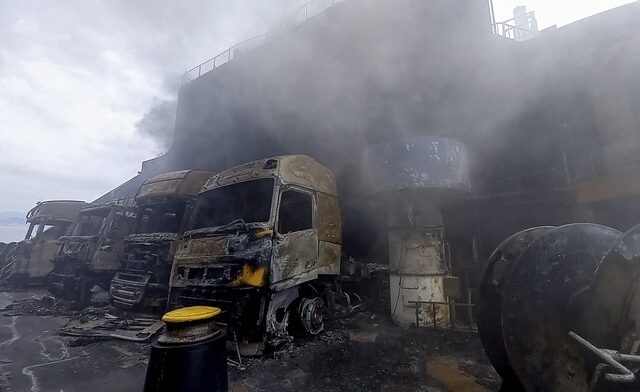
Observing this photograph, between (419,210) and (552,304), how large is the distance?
3.41m

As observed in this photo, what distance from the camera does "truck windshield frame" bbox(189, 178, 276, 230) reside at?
4.41 m

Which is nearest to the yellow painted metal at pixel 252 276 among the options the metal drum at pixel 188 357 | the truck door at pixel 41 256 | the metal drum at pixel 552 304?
the metal drum at pixel 188 357

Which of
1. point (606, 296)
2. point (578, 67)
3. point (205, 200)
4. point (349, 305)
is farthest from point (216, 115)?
point (606, 296)

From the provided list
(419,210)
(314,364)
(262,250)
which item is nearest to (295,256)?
(262,250)

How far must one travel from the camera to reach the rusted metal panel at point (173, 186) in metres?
6.35

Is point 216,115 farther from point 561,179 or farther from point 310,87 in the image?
point 561,179

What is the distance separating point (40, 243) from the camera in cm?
977

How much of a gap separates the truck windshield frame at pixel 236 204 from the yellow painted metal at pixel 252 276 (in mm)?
645

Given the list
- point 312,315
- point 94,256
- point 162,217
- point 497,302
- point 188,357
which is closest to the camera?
point 188,357

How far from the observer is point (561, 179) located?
5684 millimetres

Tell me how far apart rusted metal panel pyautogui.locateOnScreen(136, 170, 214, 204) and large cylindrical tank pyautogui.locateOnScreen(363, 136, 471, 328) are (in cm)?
368

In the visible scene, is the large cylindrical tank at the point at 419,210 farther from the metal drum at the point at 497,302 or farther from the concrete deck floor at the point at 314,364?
the metal drum at the point at 497,302

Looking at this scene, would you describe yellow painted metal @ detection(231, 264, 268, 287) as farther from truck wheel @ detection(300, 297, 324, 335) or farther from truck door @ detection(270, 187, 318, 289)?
truck wheel @ detection(300, 297, 324, 335)

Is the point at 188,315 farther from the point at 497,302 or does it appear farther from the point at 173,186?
the point at 173,186
